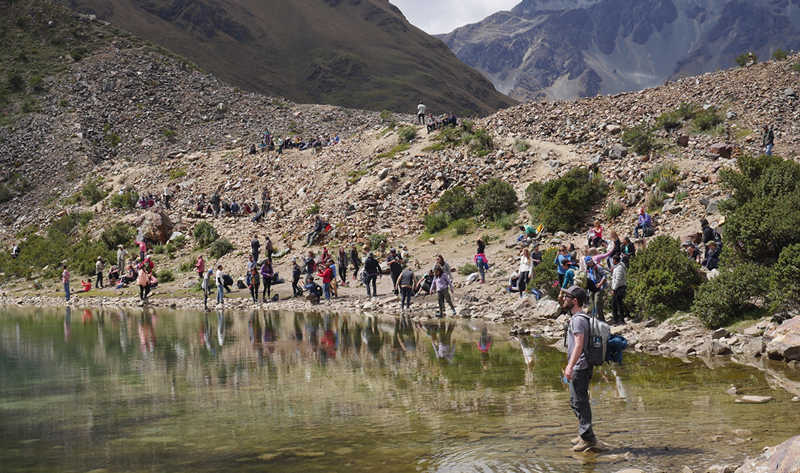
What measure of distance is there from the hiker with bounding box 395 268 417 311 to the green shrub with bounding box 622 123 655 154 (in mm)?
17709

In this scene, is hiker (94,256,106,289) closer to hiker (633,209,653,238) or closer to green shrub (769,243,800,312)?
hiker (633,209,653,238)

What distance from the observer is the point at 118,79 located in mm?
69500

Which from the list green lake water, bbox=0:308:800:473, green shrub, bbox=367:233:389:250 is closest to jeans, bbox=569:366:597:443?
green lake water, bbox=0:308:800:473

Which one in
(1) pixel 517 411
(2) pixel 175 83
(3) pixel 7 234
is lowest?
(1) pixel 517 411

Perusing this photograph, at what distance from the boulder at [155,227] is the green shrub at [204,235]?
252 centimetres

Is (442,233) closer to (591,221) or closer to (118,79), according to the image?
(591,221)

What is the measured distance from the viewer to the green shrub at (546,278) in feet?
65.7

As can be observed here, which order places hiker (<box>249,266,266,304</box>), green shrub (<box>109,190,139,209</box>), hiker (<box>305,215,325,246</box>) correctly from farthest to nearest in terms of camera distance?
green shrub (<box>109,190,139,209</box>) → hiker (<box>305,215,325,246</box>) → hiker (<box>249,266,266,304</box>)

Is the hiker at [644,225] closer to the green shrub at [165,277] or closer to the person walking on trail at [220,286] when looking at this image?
the person walking on trail at [220,286]

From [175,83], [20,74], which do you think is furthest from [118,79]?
[20,74]

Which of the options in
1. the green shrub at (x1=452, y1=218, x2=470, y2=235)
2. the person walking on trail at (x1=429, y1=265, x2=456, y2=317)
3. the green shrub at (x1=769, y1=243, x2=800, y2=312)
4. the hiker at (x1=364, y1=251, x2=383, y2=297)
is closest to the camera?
the green shrub at (x1=769, y1=243, x2=800, y2=312)

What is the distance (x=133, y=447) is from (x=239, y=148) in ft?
155

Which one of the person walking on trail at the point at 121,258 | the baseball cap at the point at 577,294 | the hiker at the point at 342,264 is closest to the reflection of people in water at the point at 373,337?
the baseball cap at the point at 577,294

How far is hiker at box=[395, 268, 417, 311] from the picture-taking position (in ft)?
70.7
